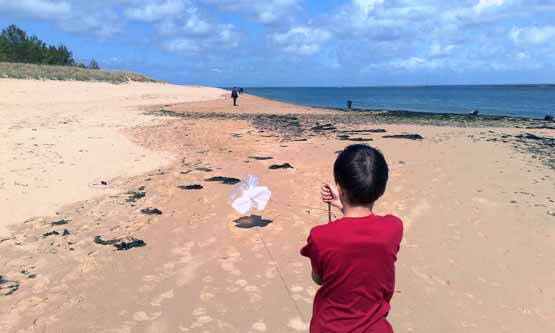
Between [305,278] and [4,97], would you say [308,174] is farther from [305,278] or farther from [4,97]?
[4,97]

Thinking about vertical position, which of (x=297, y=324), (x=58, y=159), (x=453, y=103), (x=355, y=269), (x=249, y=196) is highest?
(x=249, y=196)

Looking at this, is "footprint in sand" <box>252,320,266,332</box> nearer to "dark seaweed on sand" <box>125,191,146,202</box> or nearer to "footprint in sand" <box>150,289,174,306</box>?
"footprint in sand" <box>150,289,174,306</box>

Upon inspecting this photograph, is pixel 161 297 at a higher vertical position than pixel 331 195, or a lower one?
lower

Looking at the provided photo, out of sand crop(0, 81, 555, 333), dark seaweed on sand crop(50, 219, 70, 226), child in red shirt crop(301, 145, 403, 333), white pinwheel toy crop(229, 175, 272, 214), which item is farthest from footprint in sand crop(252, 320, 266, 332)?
dark seaweed on sand crop(50, 219, 70, 226)

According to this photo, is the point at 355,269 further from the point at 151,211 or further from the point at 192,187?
the point at 192,187

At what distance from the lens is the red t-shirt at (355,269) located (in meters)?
1.90

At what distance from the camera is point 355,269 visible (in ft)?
6.29

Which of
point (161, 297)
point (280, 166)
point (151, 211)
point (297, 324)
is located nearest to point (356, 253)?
point (297, 324)

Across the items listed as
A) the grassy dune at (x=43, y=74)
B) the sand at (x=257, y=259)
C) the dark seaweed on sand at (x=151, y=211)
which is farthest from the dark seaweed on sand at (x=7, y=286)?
the grassy dune at (x=43, y=74)

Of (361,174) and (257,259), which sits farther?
(257,259)

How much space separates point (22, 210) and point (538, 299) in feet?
21.0

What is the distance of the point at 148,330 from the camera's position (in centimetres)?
366

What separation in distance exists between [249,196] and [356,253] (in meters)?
0.85

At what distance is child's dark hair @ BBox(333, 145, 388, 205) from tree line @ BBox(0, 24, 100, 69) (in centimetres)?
6231
